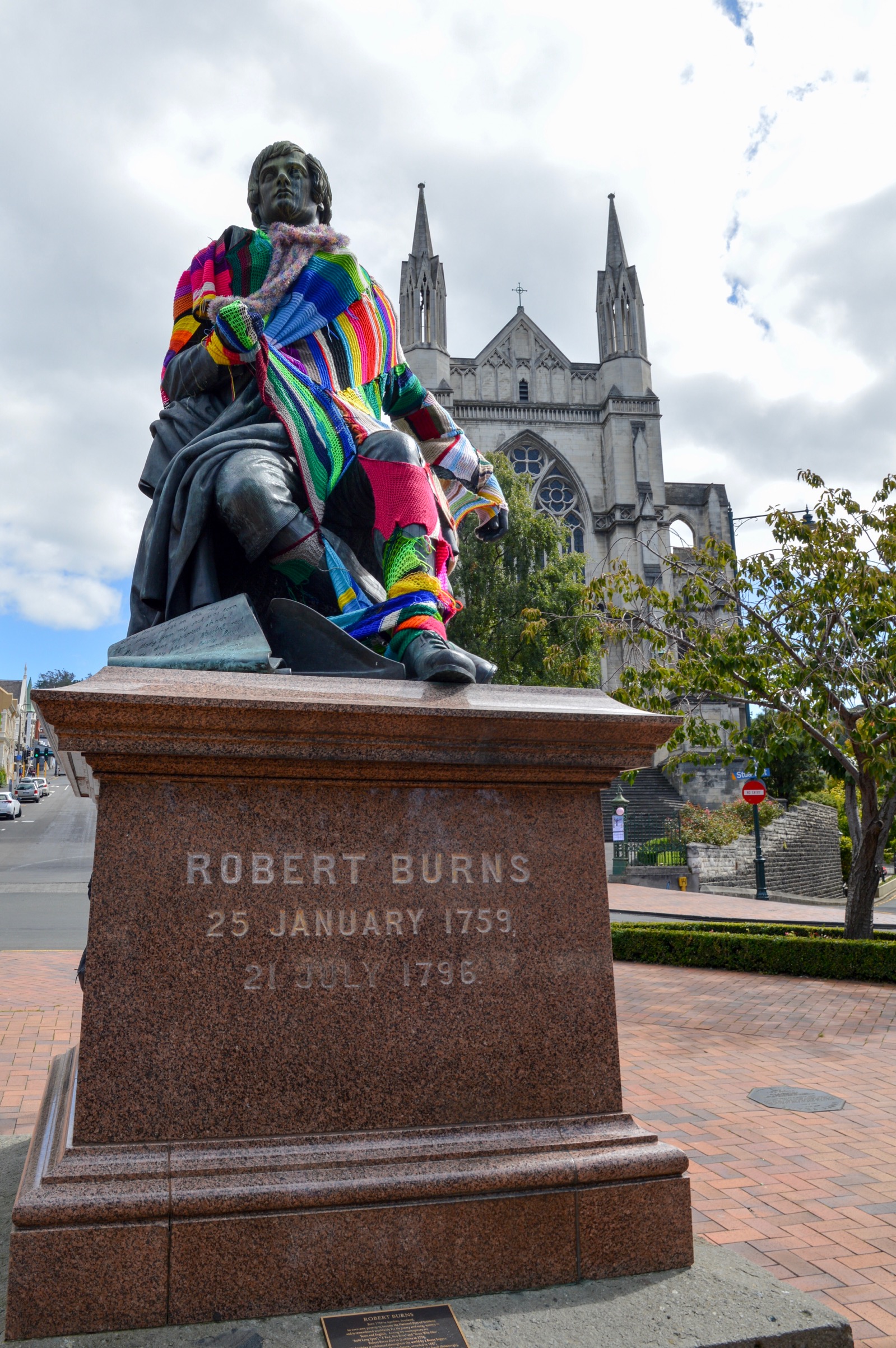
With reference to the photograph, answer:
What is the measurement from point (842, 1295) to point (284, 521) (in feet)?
9.49

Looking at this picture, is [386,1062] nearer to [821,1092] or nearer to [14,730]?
[821,1092]

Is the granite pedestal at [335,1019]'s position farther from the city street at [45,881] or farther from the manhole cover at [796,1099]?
the city street at [45,881]

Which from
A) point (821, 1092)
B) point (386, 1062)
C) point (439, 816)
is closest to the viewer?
point (386, 1062)

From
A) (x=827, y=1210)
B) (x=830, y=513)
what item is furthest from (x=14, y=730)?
(x=827, y=1210)

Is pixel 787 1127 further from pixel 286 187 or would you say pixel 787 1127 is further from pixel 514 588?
pixel 514 588

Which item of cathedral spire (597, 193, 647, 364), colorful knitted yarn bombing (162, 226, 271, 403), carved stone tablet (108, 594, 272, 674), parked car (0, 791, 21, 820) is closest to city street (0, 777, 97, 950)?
parked car (0, 791, 21, 820)

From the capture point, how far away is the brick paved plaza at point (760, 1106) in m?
3.00

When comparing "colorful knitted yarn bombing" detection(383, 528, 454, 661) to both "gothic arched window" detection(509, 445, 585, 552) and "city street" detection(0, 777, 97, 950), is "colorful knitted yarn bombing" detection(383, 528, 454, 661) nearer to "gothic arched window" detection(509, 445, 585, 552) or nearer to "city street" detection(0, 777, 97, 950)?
"city street" detection(0, 777, 97, 950)

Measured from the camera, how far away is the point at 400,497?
10.9 ft

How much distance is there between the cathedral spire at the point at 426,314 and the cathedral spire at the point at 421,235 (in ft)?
0.39

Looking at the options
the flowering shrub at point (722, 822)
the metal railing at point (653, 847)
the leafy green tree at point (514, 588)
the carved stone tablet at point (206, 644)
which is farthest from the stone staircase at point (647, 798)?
the carved stone tablet at point (206, 644)

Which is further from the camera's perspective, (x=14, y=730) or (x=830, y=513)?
(x=14, y=730)

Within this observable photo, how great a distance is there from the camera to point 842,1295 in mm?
2662

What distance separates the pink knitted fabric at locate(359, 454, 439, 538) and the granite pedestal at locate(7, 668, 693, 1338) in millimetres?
806
